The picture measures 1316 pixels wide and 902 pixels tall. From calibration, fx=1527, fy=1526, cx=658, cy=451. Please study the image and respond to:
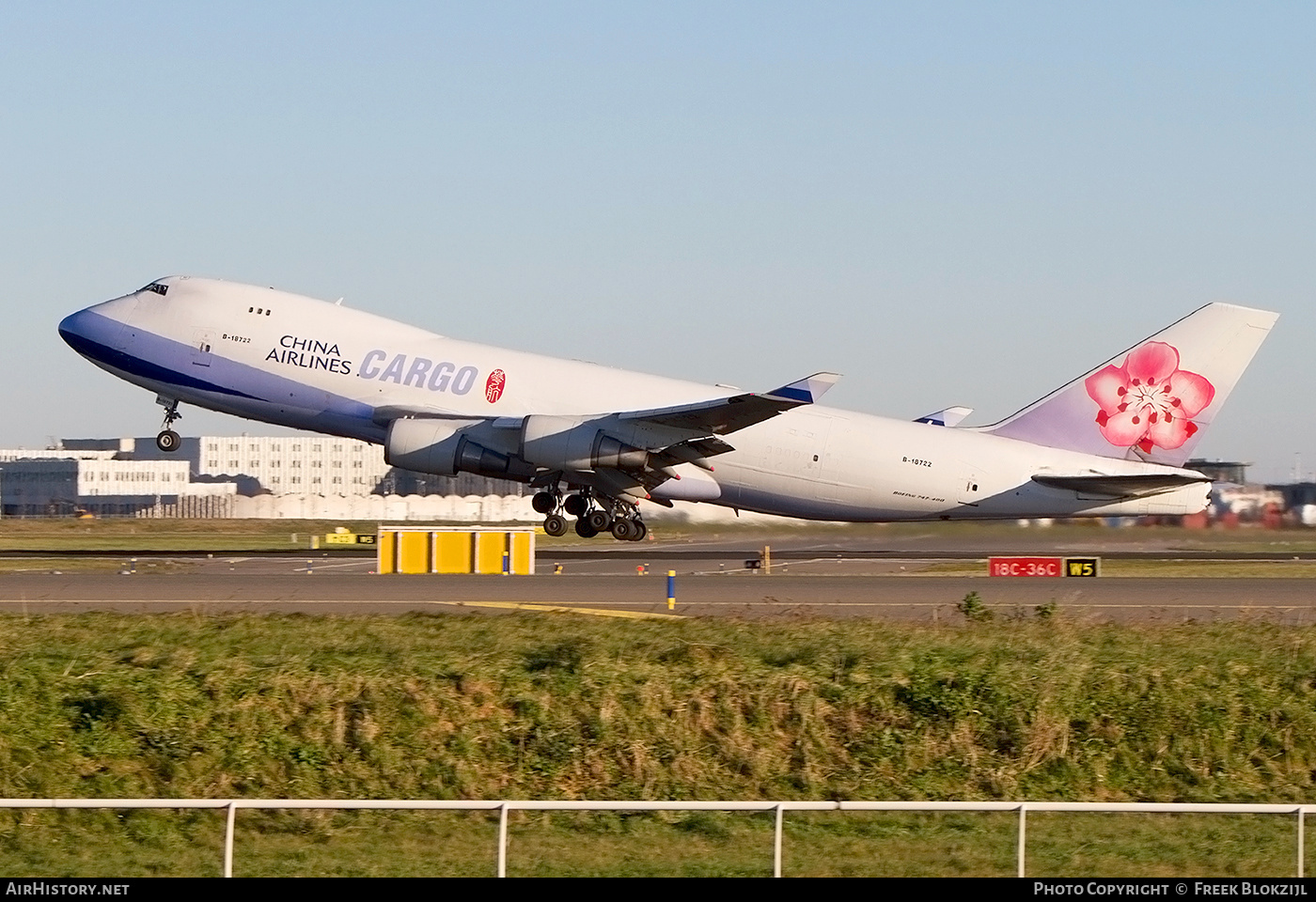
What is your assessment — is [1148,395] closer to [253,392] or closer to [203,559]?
[253,392]

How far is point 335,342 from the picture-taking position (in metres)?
44.0

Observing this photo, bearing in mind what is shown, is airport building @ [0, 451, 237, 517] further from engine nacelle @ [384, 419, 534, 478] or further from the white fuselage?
engine nacelle @ [384, 419, 534, 478]

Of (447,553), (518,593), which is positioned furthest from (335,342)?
(518,593)

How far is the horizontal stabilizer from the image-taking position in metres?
49.1

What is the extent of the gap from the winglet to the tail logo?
33.0 feet

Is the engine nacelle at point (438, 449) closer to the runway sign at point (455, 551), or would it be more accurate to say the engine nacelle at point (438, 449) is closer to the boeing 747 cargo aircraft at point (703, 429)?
the boeing 747 cargo aircraft at point (703, 429)

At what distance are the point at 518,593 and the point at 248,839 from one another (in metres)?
16.5

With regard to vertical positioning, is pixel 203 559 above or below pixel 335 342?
below

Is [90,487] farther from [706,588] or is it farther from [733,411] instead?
[706,588]

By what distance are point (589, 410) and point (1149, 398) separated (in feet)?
52.4

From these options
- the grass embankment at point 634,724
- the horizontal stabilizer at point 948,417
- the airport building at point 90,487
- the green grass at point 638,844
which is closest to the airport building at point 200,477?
the airport building at point 90,487

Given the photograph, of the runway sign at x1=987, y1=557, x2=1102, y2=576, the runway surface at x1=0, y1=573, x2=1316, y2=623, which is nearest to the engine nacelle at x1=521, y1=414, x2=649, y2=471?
the runway surface at x1=0, y1=573, x2=1316, y2=623

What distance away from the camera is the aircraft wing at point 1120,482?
41688mm

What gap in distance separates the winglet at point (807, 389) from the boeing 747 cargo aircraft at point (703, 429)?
3.44 m
